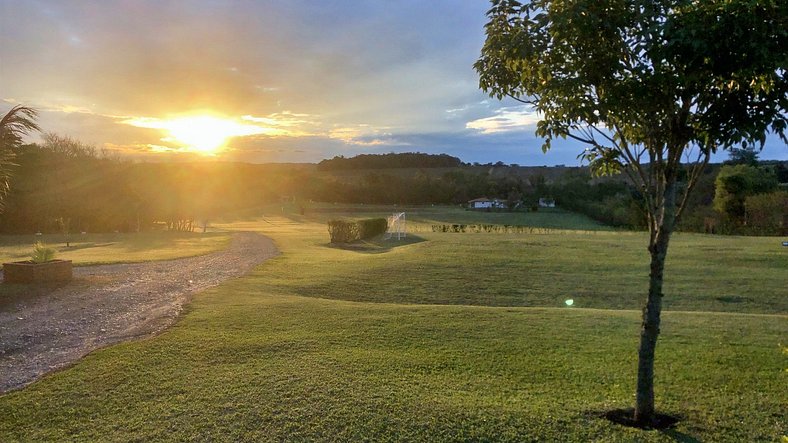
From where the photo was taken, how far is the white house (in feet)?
233

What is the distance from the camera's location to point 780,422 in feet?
15.4

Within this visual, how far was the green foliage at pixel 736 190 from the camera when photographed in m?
39.4

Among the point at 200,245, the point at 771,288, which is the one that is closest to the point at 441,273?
the point at 771,288

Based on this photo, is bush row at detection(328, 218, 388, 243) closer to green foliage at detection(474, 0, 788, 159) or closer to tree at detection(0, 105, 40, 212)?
tree at detection(0, 105, 40, 212)

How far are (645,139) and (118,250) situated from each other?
21.8 m

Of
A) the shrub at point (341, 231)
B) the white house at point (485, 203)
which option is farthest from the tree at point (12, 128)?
the white house at point (485, 203)

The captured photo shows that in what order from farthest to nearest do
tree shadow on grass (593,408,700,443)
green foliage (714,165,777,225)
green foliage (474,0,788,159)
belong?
green foliage (714,165,777,225) → tree shadow on grass (593,408,700,443) → green foliage (474,0,788,159)

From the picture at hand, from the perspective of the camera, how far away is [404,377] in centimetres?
562

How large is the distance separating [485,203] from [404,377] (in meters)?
70.3

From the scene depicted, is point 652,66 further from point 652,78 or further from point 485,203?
point 485,203

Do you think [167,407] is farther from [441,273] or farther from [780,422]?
[441,273]

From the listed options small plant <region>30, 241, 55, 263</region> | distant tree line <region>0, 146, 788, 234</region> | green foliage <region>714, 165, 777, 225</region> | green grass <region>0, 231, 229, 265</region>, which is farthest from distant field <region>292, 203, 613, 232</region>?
small plant <region>30, 241, 55, 263</region>

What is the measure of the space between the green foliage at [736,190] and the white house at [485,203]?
31.1 meters

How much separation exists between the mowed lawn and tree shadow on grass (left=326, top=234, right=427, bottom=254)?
1252cm
